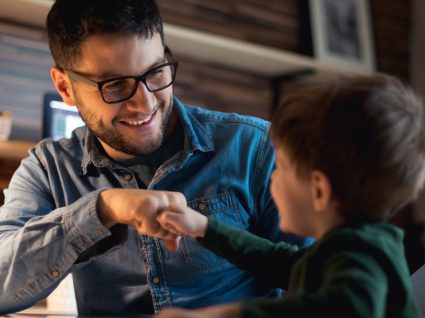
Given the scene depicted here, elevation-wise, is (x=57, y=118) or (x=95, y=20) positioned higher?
(x=95, y=20)

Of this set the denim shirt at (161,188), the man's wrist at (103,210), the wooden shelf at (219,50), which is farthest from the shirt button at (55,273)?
the wooden shelf at (219,50)

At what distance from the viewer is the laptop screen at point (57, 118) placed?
95.8 inches

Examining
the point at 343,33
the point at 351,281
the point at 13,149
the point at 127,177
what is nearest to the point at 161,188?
the point at 127,177

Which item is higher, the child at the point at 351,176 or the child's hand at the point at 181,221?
the child at the point at 351,176

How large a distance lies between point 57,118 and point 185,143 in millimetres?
1165

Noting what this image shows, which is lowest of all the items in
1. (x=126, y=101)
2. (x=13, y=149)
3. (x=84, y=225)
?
(x=13, y=149)

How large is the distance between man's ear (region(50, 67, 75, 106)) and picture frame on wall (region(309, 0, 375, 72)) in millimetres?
1875

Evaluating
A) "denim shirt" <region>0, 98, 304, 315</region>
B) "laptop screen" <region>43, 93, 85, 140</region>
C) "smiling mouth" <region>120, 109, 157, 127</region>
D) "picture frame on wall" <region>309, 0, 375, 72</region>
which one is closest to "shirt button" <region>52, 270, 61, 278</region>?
"denim shirt" <region>0, 98, 304, 315</region>

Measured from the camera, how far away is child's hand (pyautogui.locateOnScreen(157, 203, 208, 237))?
105 centimetres

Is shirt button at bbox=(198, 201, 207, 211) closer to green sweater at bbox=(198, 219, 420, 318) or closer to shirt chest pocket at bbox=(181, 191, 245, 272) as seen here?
shirt chest pocket at bbox=(181, 191, 245, 272)

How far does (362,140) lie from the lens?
0.82 meters

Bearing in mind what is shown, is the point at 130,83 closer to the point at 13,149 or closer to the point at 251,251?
the point at 251,251

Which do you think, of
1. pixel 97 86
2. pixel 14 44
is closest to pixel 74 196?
pixel 97 86

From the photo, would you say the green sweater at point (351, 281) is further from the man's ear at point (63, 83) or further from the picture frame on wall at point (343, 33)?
the picture frame on wall at point (343, 33)
